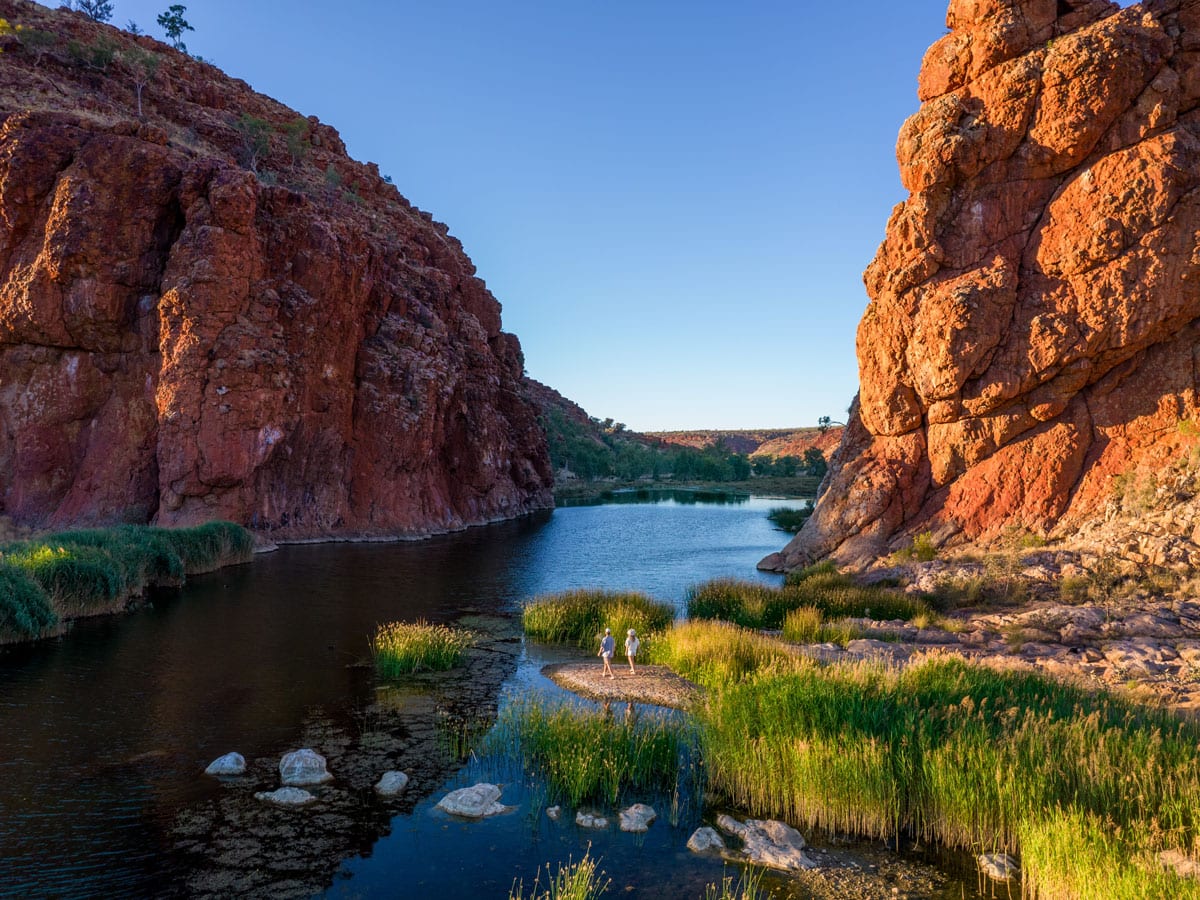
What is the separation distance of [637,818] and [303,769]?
5.23m

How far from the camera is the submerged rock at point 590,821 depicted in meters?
9.94

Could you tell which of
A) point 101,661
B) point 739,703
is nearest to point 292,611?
point 101,661

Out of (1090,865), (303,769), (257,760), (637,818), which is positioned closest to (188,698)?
(257,760)

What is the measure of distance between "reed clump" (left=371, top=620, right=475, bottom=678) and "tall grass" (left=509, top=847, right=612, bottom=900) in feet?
30.9

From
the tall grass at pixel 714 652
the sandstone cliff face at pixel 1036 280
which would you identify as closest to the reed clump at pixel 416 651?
the tall grass at pixel 714 652

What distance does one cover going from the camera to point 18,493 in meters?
41.2

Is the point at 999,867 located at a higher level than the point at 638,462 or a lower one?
lower

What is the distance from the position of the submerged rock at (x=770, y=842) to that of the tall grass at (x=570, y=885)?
1.92 metres

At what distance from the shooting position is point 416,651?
1770cm

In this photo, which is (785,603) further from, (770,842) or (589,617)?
(770,842)

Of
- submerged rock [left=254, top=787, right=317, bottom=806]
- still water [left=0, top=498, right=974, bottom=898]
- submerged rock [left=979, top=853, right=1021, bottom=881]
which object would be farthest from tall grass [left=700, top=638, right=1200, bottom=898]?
submerged rock [left=254, top=787, right=317, bottom=806]

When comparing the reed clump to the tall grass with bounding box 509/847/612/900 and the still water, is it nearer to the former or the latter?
the still water

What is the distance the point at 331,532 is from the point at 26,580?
29177 mm

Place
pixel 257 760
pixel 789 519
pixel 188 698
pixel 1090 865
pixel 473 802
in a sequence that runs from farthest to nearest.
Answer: pixel 789 519, pixel 188 698, pixel 257 760, pixel 473 802, pixel 1090 865
